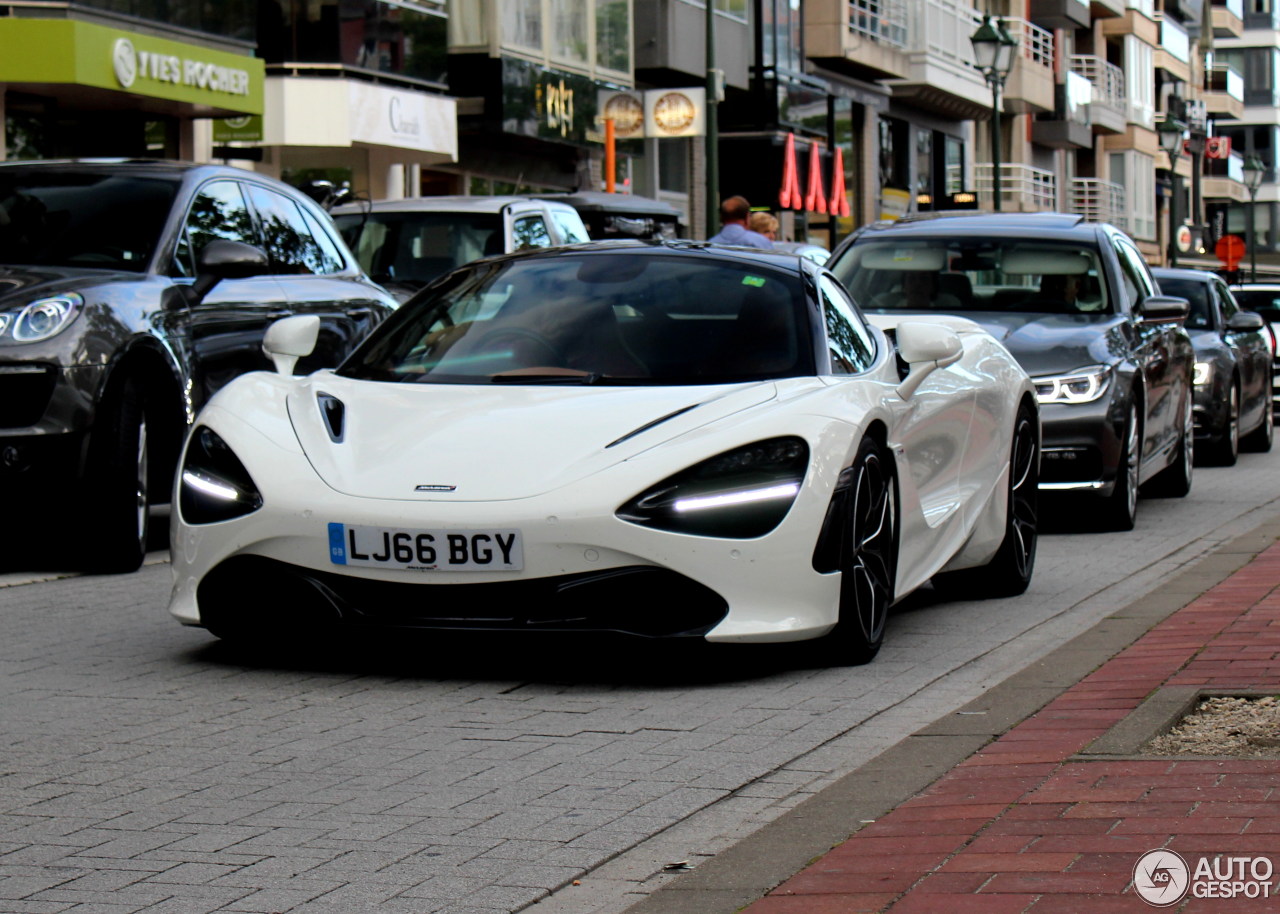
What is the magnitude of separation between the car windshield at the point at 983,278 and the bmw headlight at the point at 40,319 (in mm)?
5053

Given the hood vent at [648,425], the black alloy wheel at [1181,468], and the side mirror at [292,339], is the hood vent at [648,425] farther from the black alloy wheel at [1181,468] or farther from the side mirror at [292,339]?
the black alloy wheel at [1181,468]

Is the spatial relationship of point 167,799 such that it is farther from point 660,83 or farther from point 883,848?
point 660,83

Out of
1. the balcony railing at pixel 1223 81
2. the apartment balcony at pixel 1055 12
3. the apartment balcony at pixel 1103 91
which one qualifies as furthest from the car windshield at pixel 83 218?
the balcony railing at pixel 1223 81

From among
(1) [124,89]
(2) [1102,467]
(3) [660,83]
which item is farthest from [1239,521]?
(3) [660,83]

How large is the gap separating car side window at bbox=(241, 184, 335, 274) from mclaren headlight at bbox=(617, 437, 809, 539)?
5.06 meters

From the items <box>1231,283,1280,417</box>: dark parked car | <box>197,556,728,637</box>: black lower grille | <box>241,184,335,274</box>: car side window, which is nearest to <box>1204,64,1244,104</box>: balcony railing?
<box>1231,283,1280,417</box>: dark parked car

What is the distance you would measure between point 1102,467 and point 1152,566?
1.47 m

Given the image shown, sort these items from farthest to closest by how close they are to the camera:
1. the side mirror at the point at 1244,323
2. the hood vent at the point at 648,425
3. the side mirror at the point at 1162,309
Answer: the side mirror at the point at 1244,323
the side mirror at the point at 1162,309
the hood vent at the point at 648,425

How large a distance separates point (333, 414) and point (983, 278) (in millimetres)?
6502

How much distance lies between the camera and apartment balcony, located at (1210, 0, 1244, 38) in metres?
108

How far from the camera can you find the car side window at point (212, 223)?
9.93m

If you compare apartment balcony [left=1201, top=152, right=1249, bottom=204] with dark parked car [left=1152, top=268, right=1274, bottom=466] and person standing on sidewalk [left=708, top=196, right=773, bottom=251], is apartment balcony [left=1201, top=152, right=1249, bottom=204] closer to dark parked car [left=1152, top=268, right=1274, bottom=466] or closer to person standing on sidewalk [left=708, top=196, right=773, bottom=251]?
dark parked car [left=1152, top=268, right=1274, bottom=466]

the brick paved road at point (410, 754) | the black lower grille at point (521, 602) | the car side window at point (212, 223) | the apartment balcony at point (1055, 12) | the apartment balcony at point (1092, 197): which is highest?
the apartment balcony at point (1055, 12)

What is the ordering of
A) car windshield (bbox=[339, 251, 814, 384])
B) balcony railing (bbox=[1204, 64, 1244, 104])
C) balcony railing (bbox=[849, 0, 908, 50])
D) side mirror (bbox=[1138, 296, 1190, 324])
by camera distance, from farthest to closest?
balcony railing (bbox=[1204, 64, 1244, 104]) < balcony railing (bbox=[849, 0, 908, 50]) < side mirror (bbox=[1138, 296, 1190, 324]) < car windshield (bbox=[339, 251, 814, 384])
